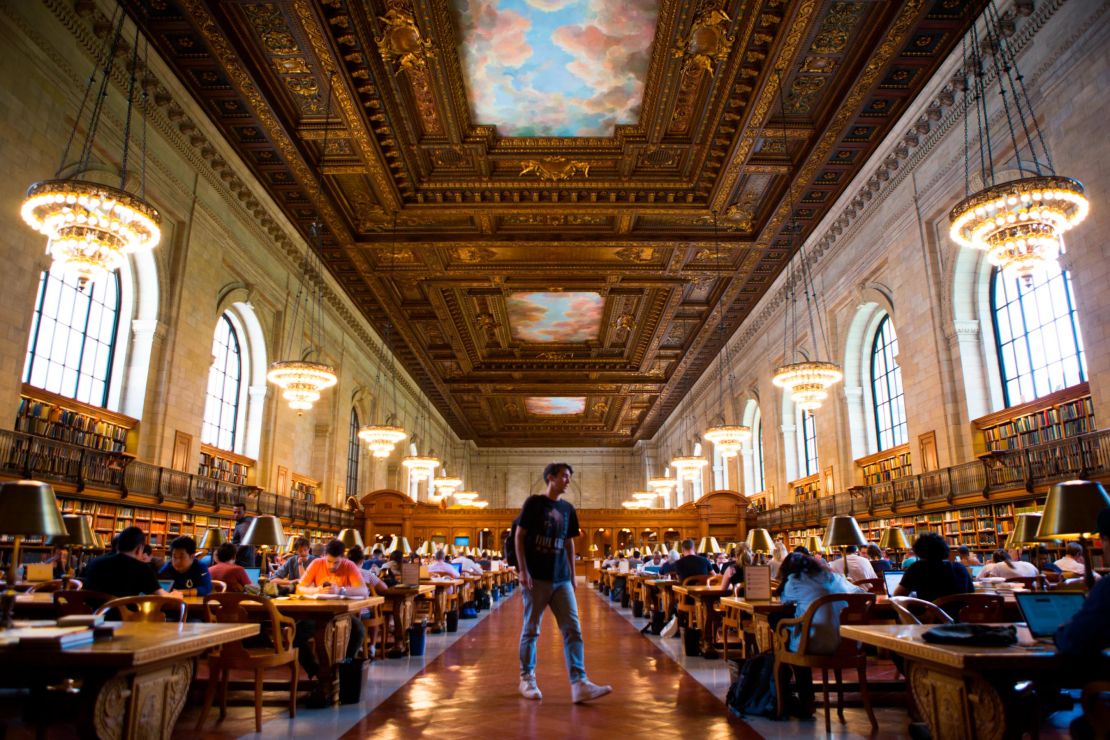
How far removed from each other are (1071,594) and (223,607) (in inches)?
165

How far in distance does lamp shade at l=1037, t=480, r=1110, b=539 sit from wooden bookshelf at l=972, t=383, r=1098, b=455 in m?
6.12

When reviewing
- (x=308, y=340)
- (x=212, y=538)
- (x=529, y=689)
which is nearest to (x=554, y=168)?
(x=212, y=538)

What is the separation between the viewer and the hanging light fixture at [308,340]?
39.0 ft

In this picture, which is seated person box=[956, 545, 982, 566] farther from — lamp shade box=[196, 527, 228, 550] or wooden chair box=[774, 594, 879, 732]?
lamp shade box=[196, 527, 228, 550]

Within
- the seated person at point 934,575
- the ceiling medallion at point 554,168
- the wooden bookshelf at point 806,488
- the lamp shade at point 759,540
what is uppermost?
the ceiling medallion at point 554,168

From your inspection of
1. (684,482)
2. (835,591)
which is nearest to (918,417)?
(835,591)

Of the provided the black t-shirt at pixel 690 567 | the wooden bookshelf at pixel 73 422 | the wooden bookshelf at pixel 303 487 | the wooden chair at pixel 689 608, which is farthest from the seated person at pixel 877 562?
the wooden bookshelf at pixel 303 487

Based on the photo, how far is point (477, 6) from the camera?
9000 millimetres

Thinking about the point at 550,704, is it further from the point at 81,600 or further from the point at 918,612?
the point at 81,600

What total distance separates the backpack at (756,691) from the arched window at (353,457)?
708 inches

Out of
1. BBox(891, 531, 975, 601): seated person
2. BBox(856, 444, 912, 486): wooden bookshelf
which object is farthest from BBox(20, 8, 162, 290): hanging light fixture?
BBox(856, 444, 912, 486): wooden bookshelf

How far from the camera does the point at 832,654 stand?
427cm

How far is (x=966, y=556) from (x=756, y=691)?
19.1 feet

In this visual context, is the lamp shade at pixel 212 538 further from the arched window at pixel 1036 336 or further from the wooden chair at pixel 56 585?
the arched window at pixel 1036 336
